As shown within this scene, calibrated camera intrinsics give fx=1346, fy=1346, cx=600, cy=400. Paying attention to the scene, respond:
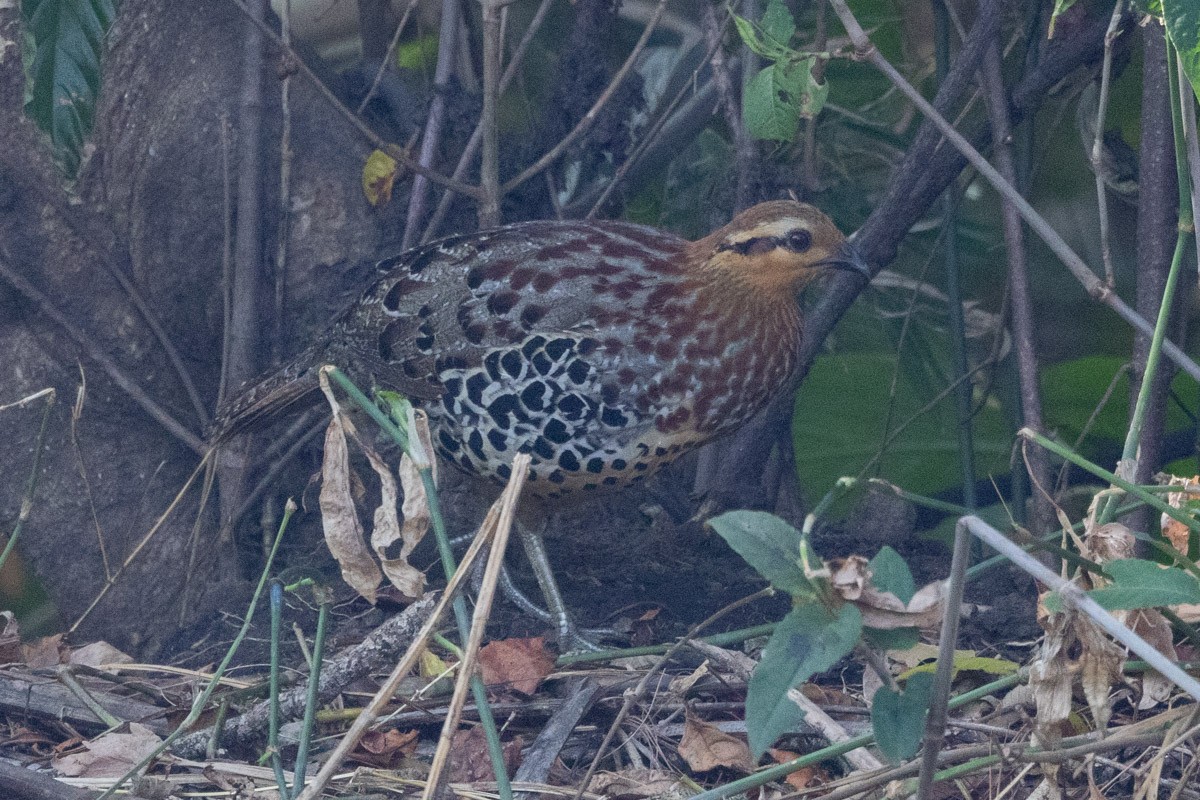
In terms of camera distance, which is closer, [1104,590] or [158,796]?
[1104,590]

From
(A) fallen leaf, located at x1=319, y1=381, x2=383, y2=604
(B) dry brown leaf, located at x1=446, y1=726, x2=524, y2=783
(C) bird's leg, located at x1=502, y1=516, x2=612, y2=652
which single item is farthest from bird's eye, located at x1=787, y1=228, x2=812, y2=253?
(A) fallen leaf, located at x1=319, y1=381, x2=383, y2=604

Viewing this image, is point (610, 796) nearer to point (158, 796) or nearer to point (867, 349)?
point (158, 796)

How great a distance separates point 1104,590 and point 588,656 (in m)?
1.62

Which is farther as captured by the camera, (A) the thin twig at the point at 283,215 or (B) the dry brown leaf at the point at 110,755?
(A) the thin twig at the point at 283,215

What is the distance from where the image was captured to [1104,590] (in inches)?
82.4

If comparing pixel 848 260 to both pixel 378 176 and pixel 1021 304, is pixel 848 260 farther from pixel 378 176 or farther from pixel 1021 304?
pixel 378 176

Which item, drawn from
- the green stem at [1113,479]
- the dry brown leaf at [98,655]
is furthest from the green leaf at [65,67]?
the green stem at [1113,479]

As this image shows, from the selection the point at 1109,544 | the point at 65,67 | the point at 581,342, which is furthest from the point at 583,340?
the point at 1109,544

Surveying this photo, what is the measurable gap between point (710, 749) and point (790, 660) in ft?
3.33

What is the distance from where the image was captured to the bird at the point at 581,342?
3869 mm

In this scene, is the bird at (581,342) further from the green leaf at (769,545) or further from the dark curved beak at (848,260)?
the green leaf at (769,545)

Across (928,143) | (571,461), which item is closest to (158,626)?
(571,461)

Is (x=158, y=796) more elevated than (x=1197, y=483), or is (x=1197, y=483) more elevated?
(x=1197, y=483)

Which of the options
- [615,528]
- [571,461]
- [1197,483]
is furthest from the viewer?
[615,528]
